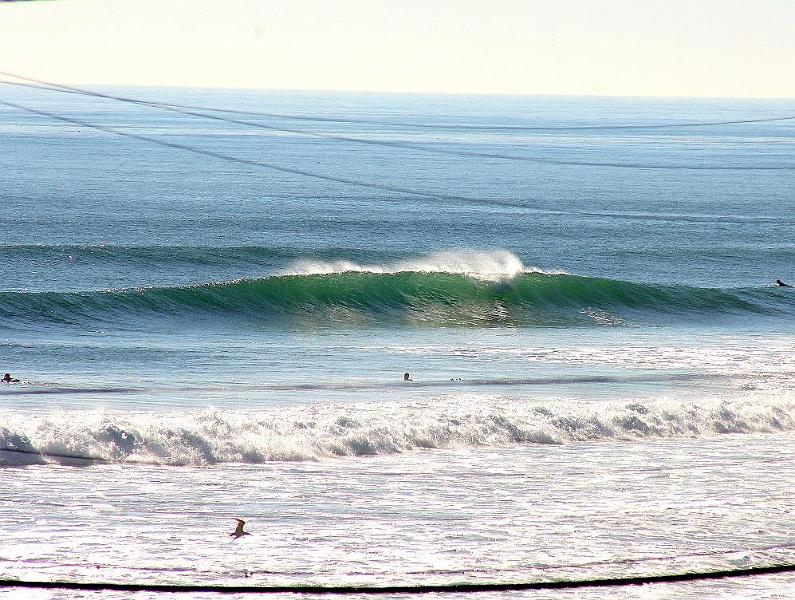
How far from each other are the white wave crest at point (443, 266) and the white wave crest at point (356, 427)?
1771 cm

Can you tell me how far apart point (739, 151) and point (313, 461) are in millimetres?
128731

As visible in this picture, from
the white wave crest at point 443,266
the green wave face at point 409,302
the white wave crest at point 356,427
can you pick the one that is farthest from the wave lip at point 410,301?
the white wave crest at point 356,427

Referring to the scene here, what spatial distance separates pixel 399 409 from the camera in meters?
18.7

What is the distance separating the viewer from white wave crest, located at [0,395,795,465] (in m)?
15.9

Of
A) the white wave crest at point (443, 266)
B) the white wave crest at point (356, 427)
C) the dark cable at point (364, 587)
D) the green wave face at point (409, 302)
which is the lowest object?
the dark cable at point (364, 587)

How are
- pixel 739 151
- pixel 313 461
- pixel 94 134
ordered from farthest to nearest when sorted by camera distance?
pixel 94 134 → pixel 739 151 → pixel 313 461

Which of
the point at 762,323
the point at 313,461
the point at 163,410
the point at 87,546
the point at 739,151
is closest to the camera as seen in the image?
the point at 87,546

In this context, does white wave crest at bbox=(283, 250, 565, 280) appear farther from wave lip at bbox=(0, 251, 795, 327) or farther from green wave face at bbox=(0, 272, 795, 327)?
green wave face at bbox=(0, 272, 795, 327)

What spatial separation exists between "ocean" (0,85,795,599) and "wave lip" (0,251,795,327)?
0.42ft

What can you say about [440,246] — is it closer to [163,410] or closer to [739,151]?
[163,410]

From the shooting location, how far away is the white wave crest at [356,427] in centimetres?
1586

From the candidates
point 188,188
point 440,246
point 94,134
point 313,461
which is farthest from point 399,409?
point 94,134

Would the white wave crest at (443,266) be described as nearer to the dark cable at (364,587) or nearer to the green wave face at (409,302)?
the green wave face at (409,302)

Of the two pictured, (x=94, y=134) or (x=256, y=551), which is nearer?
(x=256, y=551)
